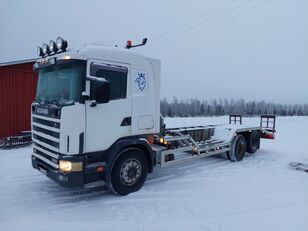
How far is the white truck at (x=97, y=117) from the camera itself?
4.22 meters

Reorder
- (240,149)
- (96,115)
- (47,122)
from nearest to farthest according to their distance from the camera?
(96,115) < (47,122) < (240,149)

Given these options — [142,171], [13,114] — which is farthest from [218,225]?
[13,114]

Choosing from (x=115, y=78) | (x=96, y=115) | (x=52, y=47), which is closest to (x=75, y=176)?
(x=96, y=115)

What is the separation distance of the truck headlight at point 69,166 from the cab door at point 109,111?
322mm

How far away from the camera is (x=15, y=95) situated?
1071 cm

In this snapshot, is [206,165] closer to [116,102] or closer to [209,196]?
[209,196]

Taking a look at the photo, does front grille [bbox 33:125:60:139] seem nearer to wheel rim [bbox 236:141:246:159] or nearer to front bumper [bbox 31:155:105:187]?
front bumper [bbox 31:155:105:187]

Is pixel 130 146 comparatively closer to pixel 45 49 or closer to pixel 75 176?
pixel 75 176

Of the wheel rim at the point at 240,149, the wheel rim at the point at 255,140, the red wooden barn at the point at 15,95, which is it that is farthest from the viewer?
the red wooden barn at the point at 15,95

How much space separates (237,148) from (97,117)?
18.1 ft

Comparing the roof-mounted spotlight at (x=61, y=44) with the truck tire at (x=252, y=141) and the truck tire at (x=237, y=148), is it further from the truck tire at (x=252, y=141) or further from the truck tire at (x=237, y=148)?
the truck tire at (x=252, y=141)

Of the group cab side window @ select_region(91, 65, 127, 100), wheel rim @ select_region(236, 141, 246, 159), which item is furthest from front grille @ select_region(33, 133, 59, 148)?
wheel rim @ select_region(236, 141, 246, 159)

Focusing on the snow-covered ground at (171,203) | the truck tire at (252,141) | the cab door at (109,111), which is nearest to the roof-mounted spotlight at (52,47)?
the cab door at (109,111)

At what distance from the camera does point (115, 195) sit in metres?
5.00
